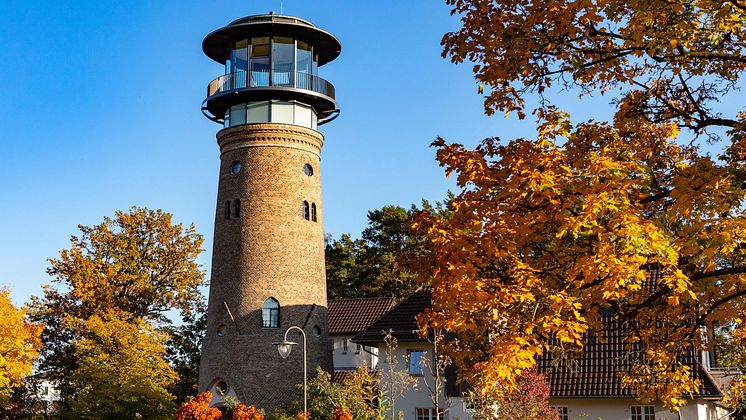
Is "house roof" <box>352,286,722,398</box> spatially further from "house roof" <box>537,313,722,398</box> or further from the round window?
the round window

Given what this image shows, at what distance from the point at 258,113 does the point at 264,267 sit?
6.70 metres

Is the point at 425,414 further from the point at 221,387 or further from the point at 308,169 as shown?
the point at 308,169

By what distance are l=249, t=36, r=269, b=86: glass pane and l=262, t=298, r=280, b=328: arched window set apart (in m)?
9.26

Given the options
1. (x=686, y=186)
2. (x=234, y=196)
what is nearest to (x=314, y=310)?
(x=234, y=196)

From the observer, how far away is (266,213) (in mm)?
38000

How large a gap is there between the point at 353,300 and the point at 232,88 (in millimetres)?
17623

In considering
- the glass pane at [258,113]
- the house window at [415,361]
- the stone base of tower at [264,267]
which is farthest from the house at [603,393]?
the glass pane at [258,113]

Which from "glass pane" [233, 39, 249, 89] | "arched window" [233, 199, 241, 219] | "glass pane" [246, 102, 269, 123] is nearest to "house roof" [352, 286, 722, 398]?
"arched window" [233, 199, 241, 219]

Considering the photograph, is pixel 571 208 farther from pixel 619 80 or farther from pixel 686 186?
pixel 619 80

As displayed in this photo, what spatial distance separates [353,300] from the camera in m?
51.9

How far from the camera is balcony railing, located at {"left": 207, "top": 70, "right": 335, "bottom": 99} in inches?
1508

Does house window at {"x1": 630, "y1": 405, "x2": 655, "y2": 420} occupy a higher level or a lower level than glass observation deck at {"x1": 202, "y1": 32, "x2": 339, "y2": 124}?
lower

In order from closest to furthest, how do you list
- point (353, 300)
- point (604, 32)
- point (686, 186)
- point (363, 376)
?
point (686, 186), point (604, 32), point (363, 376), point (353, 300)

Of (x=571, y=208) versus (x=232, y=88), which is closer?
(x=571, y=208)
